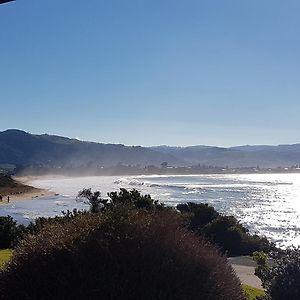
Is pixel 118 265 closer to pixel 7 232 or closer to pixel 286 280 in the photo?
pixel 286 280

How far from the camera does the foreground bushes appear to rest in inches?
228

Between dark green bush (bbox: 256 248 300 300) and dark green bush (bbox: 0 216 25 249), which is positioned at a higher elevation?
dark green bush (bbox: 256 248 300 300)

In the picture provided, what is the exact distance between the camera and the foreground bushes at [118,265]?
580 cm

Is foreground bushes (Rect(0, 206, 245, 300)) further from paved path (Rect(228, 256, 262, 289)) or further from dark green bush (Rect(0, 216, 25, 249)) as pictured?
dark green bush (Rect(0, 216, 25, 249))

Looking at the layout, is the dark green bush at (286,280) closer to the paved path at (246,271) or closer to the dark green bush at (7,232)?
the paved path at (246,271)

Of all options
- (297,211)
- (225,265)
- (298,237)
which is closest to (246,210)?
(297,211)

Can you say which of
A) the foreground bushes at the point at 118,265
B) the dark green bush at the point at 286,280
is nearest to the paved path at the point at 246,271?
the dark green bush at the point at 286,280

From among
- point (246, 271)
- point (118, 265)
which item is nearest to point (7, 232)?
point (246, 271)

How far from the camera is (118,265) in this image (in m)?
5.84

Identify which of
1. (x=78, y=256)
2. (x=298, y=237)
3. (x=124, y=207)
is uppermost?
(x=124, y=207)

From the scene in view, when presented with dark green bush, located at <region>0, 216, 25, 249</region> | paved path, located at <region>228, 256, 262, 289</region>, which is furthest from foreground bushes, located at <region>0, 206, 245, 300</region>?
dark green bush, located at <region>0, 216, 25, 249</region>

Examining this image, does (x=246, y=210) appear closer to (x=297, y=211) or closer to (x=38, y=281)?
(x=297, y=211)

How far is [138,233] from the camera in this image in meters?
6.11

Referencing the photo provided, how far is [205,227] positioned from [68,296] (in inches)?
819
